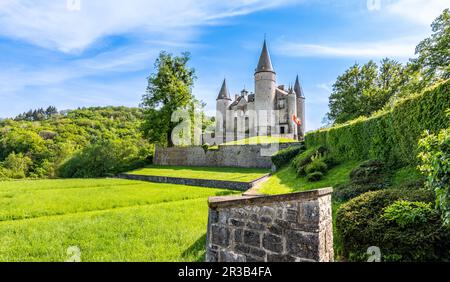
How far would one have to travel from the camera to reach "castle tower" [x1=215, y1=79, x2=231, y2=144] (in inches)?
1906

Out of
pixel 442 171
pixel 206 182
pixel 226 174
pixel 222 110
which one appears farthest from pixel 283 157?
pixel 222 110

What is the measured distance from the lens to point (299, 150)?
21594 mm

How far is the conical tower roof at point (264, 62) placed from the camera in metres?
40.2

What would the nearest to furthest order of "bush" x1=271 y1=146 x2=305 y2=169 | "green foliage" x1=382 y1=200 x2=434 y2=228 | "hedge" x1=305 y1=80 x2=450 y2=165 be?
"green foliage" x1=382 y1=200 x2=434 y2=228 → "hedge" x1=305 y1=80 x2=450 y2=165 → "bush" x1=271 y1=146 x2=305 y2=169

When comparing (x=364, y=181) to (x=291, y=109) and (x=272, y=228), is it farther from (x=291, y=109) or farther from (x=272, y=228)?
(x=291, y=109)

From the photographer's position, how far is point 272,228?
3.40 m

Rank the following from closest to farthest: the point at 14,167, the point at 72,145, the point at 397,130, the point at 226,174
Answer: the point at 397,130, the point at 226,174, the point at 14,167, the point at 72,145

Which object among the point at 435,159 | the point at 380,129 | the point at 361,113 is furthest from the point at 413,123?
the point at 361,113

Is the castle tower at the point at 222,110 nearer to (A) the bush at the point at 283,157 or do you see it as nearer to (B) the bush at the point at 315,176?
(A) the bush at the point at 283,157

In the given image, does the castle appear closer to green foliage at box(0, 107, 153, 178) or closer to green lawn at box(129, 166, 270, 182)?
green foliage at box(0, 107, 153, 178)

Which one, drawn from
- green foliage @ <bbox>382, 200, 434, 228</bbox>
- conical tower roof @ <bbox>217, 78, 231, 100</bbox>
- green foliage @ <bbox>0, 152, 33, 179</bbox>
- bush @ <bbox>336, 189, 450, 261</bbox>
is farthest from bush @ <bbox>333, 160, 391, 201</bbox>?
green foliage @ <bbox>0, 152, 33, 179</bbox>

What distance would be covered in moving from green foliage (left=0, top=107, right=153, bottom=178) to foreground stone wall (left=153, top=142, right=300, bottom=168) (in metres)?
3.91

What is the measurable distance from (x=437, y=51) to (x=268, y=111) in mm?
22541
